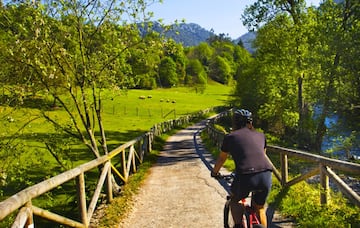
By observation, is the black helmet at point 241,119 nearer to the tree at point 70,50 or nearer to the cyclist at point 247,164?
the cyclist at point 247,164

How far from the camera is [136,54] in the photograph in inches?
452

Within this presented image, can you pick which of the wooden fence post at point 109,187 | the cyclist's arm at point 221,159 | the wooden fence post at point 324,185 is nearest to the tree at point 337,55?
the wooden fence post at point 324,185

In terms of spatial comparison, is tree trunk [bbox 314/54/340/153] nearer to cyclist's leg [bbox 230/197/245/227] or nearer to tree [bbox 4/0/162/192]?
tree [bbox 4/0/162/192]

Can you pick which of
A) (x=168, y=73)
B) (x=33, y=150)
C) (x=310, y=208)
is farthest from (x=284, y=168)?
(x=168, y=73)

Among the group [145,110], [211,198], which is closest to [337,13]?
[211,198]

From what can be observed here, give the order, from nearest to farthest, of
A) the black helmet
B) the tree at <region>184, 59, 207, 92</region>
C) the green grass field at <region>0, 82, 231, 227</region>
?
the black helmet < the green grass field at <region>0, 82, 231, 227</region> < the tree at <region>184, 59, 207, 92</region>

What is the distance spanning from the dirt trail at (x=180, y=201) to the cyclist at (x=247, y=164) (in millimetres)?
2392

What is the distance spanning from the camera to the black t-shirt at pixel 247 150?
16.3ft

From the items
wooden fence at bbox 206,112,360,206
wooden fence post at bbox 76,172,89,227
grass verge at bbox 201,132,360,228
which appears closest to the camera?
wooden fence at bbox 206,112,360,206

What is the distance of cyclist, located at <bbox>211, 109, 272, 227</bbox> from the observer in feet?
16.3

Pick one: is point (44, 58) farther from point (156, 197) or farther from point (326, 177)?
point (326, 177)

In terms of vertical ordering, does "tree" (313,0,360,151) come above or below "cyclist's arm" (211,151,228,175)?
above

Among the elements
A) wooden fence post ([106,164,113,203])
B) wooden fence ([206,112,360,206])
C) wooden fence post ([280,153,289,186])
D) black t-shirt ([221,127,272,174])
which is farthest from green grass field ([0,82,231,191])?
black t-shirt ([221,127,272,174])

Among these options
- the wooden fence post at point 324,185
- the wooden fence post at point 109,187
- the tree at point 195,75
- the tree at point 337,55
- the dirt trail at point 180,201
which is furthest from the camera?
the tree at point 195,75
